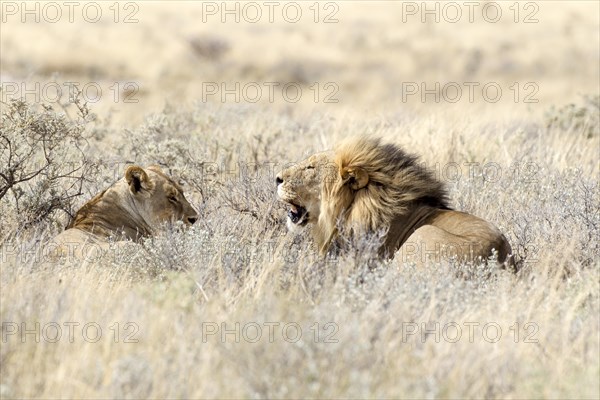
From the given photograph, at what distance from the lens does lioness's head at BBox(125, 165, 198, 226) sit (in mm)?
7773

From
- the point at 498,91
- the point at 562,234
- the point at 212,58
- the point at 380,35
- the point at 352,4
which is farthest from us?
the point at 352,4

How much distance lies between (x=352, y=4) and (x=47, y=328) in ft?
159

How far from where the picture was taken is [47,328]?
4762 mm

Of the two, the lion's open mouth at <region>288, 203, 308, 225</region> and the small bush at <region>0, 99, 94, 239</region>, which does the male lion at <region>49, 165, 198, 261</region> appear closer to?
the small bush at <region>0, 99, 94, 239</region>

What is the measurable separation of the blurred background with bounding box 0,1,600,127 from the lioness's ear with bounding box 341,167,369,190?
27.7 ft

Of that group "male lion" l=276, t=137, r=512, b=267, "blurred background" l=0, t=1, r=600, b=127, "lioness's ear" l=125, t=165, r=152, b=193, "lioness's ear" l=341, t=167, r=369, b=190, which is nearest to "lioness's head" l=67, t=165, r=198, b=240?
"lioness's ear" l=125, t=165, r=152, b=193

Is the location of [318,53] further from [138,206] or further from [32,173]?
[138,206]

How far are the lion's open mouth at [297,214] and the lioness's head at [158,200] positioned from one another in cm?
91

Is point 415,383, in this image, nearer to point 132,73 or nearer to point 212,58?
point 132,73

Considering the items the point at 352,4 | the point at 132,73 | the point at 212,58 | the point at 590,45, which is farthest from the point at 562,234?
the point at 352,4

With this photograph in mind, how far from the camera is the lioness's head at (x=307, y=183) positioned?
718 centimetres

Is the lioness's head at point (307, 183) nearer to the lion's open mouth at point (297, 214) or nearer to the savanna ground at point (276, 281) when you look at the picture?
the lion's open mouth at point (297, 214)

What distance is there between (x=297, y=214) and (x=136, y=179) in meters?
1.32

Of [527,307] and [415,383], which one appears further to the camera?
[527,307]
